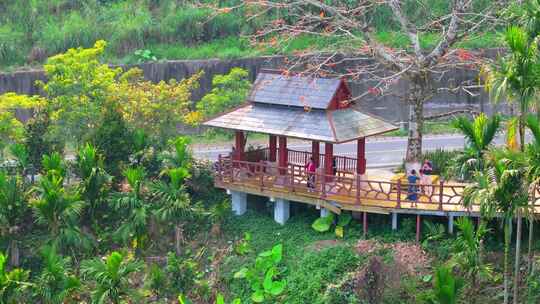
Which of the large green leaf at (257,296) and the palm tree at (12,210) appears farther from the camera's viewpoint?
the palm tree at (12,210)

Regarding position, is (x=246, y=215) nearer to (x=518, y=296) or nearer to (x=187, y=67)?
(x=518, y=296)

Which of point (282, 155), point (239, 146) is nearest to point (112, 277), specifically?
point (239, 146)

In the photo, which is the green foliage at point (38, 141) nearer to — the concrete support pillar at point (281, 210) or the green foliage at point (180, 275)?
the green foliage at point (180, 275)

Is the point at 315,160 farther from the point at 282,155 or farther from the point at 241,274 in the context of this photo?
the point at 241,274

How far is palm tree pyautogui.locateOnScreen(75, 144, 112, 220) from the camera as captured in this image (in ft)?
100

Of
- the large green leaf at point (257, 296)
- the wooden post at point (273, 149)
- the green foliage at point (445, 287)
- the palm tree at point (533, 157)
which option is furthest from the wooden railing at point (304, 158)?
the palm tree at point (533, 157)

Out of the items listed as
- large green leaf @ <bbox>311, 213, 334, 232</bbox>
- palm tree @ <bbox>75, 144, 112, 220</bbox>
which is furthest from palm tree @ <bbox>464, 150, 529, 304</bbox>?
palm tree @ <bbox>75, 144, 112, 220</bbox>

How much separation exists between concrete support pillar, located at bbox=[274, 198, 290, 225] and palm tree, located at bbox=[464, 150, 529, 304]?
23.8ft

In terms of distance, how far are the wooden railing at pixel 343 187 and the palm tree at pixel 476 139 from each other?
29.7 inches

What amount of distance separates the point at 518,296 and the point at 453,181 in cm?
536

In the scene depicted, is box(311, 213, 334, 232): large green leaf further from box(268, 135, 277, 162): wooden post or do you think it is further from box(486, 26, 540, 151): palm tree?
box(486, 26, 540, 151): palm tree

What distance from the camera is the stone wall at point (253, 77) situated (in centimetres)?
4528

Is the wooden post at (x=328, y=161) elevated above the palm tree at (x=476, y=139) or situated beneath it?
situated beneath

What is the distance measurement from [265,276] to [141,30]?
24.1 meters
